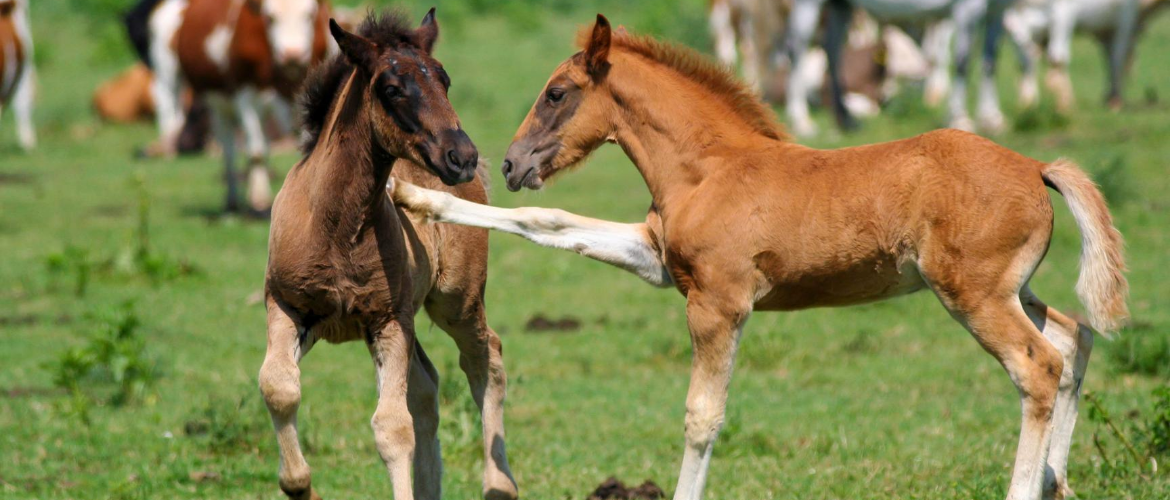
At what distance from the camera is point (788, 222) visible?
5.06 meters

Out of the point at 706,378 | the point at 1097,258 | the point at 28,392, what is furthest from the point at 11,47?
the point at 1097,258

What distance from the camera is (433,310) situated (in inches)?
225

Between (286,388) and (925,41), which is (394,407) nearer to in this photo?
(286,388)

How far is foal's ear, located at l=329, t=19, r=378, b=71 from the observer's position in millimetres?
4840

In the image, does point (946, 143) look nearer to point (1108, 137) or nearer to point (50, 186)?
point (1108, 137)

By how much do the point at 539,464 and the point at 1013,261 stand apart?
2.54 meters

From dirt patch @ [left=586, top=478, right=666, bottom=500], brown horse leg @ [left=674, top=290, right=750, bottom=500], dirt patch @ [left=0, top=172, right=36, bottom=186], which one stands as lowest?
dirt patch @ [left=586, top=478, right=666, bottom=500]

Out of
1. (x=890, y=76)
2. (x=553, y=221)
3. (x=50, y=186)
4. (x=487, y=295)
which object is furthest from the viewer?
(x=890, y=76)

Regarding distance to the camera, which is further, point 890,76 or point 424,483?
point 890,76

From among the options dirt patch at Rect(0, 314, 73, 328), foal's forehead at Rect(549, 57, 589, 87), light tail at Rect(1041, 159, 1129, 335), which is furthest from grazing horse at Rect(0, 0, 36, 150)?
light tail at Rect(1041, 159, 1129, 335)

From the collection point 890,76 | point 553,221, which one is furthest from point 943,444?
point 890,76

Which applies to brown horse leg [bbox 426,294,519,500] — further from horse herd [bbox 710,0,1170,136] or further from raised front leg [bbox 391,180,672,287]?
horse herd [bbox 710,0,1170,136]

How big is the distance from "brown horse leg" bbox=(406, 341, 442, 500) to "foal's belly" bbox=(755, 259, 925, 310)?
1383 mm

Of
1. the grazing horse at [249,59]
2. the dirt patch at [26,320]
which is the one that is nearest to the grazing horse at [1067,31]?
the grazing horse at [249,59]
